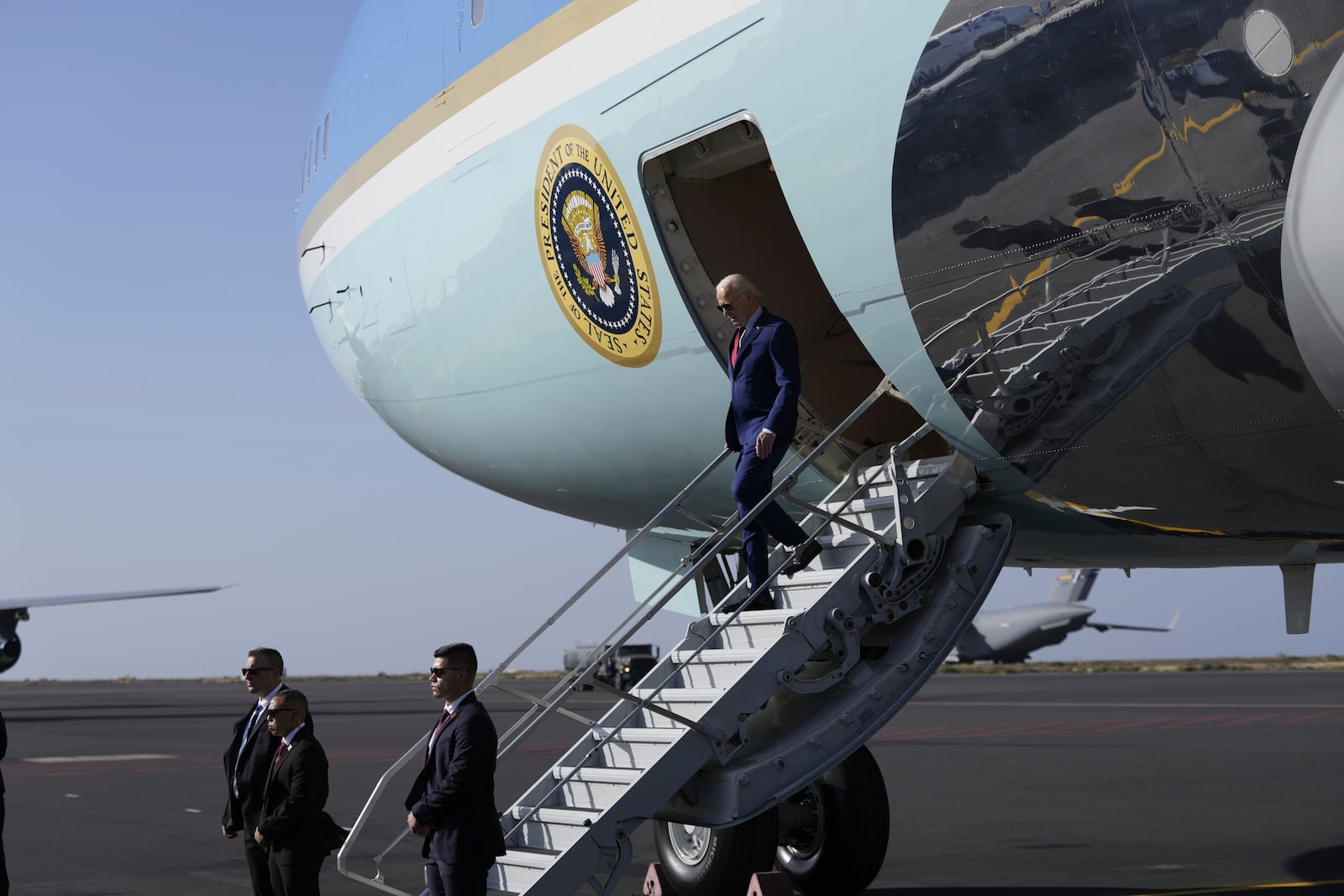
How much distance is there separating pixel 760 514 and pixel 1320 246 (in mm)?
2735

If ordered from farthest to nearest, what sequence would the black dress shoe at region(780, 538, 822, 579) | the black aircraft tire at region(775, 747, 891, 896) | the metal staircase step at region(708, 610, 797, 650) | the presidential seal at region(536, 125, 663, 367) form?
the black aircraft tire at region(775, 747, 891, 896) → the presidential seal at region(536, 125, 663, 367) → the black dress shoe at region(780, 538, 822, 579) → the metal staircase step at region(708, 610, 797, 650)

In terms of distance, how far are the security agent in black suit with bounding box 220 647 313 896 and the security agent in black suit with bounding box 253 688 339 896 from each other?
9 centimetres

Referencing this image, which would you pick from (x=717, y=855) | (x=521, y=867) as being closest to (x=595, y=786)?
(x=521, y=867)

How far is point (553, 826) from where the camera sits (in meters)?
6.18

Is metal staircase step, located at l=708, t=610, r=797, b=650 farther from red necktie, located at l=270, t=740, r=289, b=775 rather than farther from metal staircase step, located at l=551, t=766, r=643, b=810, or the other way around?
red necktie, located at l=270, t=740, r=289, b=775

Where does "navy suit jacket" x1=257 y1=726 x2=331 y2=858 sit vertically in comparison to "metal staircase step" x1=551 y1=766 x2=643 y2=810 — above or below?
Answer: above

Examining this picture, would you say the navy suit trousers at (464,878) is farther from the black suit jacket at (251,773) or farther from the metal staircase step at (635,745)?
the black suit jacket at (251,773)

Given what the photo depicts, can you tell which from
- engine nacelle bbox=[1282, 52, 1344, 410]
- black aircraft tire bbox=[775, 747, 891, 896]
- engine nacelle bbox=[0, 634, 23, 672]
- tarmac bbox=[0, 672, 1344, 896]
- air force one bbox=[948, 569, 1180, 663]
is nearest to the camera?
engine nacelle bbox=[1282, 52, 1344, 410]

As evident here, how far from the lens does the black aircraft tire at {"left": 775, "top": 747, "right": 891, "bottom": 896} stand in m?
8.20

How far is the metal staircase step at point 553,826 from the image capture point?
601cm

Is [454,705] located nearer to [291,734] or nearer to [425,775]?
[425,775]

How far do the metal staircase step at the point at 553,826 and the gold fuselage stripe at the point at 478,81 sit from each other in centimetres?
350

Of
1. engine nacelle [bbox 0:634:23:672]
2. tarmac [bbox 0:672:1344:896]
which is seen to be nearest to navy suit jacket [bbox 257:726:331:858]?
tarmac [bbox 0:672:1344:896]

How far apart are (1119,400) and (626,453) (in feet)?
10.9
